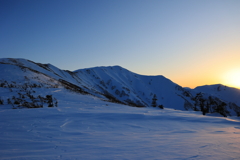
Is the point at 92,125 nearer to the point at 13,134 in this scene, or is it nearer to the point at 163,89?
the point at 13,134

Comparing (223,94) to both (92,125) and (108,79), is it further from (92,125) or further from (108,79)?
(92,125)

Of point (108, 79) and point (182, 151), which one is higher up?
point (108, 79)

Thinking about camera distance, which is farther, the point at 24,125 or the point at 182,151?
the point at 24,125

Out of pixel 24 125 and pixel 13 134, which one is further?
pixel 24 125

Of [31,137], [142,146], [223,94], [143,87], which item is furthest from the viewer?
[223,94]

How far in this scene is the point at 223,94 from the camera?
198 metres

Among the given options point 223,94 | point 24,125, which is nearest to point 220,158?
point 24,125

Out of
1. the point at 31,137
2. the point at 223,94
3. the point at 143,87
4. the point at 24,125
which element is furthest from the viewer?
the point at 223,94

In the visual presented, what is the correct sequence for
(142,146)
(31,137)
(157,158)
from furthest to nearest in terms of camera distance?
(31,137) < (142,146) < (157,158)

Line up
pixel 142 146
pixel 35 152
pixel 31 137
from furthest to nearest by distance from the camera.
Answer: pixel 31 137
pixel 142 146
pixel 35 152

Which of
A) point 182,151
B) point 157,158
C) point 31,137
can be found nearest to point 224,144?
point 182,151

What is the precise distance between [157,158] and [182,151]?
4.49 ft

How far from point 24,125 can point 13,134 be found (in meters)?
1.76

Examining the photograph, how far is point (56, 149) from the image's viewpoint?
577cm
